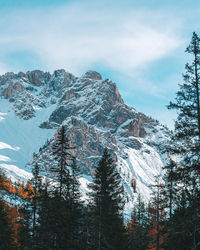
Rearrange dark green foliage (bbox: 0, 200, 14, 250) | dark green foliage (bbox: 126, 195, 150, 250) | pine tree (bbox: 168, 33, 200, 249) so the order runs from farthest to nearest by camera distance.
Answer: dark green foliage (bbox: 0, 200, 14, 250)
dark green foliage (bbox: 126, 195, 150, 250)
pine tree (bbox: 168, 33, 200, 249)

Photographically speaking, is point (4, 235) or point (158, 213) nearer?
point (158, 213)

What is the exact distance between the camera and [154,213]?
1196 inches

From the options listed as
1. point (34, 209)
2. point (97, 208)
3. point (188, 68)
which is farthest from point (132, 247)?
point (188, 68)

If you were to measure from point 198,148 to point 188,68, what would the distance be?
176 inches

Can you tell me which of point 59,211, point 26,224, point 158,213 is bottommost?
point 26,224

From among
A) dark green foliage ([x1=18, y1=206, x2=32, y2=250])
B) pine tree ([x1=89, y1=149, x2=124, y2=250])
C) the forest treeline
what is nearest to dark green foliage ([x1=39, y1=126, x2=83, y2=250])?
the forest treeline

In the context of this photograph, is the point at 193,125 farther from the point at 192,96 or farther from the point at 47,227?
the point at 47,227

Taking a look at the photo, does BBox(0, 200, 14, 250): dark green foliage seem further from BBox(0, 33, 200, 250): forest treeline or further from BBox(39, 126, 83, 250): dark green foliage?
BBox(39, 126, 83, 250): dark green foliage

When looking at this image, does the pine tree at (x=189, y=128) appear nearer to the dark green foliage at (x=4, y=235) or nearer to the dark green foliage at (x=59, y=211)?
the dark green foliage at (x=59, y=211)

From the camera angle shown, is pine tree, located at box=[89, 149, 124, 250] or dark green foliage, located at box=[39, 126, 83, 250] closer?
dark green foliage, located at box=[39, 126, 83, 250]

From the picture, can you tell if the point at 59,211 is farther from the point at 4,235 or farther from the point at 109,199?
the point at 4,235

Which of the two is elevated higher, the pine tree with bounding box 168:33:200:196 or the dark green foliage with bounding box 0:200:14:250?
the pine tree with bounding box 168:33:200:196

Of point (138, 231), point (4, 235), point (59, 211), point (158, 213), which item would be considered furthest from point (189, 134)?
point (138, 231)

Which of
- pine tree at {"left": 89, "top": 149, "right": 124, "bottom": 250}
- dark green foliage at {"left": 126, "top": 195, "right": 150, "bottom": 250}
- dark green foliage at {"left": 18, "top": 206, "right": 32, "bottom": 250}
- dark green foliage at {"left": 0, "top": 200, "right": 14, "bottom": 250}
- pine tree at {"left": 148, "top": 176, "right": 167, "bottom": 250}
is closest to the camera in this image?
dark green foliage at {"left": 126, "top": 195, "right": 150, "bottom": 250}
